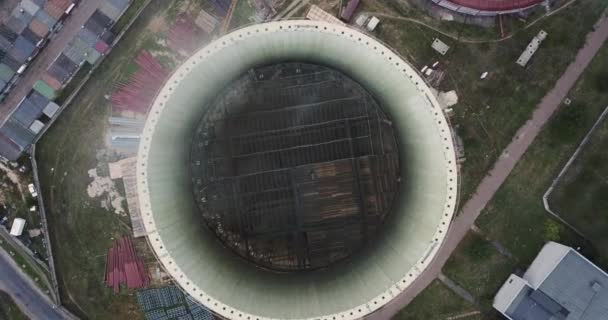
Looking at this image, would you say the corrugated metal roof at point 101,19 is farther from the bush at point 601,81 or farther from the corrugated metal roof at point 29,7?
the bush at point 601,81

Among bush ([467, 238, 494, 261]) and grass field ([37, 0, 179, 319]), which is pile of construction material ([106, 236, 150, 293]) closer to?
grass field ([37, 0, 179, 319])

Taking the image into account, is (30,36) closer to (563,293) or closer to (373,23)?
(373,23)

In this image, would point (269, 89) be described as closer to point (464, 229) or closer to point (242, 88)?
point (242, 88)

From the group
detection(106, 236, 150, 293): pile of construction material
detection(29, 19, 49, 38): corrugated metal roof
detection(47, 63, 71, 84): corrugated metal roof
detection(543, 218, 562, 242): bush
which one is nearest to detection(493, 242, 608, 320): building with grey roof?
detection(543, 218, 562, 242): bush

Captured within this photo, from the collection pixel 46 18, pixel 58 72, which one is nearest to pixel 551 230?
pixel 58 72

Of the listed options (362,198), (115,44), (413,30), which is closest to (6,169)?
(115,44)

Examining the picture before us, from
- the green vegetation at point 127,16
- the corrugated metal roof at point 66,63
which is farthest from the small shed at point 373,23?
the corrugated metal roof at point 66,63
